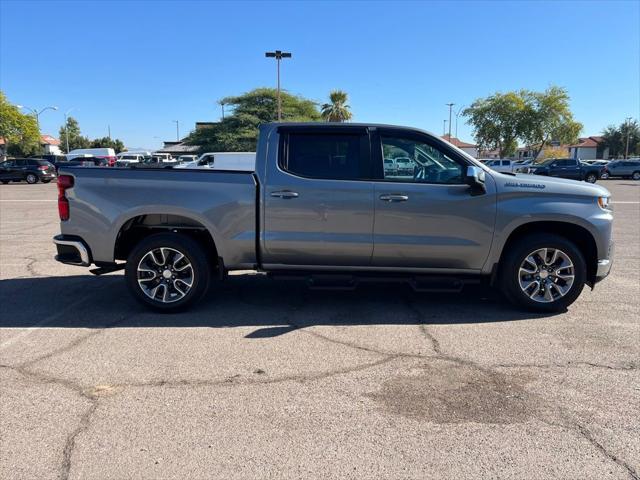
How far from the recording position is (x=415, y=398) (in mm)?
3574

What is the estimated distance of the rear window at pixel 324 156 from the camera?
5273mm

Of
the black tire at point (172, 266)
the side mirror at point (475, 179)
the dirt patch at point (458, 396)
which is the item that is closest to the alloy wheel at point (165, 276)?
the black tire at point (172, 266)

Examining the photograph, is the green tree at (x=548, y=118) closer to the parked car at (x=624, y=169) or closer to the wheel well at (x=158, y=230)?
the parked car at (x=624, y=169)

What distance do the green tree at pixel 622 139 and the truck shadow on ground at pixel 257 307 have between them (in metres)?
100

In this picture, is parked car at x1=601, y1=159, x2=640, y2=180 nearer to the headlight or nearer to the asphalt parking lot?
the asphalt parking lot

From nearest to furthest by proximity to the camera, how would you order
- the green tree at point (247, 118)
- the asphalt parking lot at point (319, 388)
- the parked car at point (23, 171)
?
the asphalt parking lot at point (319, 388)
the parked car at point (23, 171)
the green tree at point (247, 118)

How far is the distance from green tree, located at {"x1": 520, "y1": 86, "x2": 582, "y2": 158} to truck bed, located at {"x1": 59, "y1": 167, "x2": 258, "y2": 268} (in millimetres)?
64898

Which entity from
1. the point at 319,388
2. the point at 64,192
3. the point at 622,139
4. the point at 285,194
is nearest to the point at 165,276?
the point at 64,192

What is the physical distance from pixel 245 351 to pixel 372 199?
197 centimetres

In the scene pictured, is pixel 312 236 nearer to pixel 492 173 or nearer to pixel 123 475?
pixel 492 173

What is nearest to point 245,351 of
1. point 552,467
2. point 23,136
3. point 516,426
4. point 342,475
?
point 342,475

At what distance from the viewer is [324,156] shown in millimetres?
5324

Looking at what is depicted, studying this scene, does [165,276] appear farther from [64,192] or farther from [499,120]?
[499,120]

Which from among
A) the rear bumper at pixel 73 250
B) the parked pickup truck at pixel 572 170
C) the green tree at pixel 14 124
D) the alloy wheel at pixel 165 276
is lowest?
the alloy wheel at pixel 165 276
